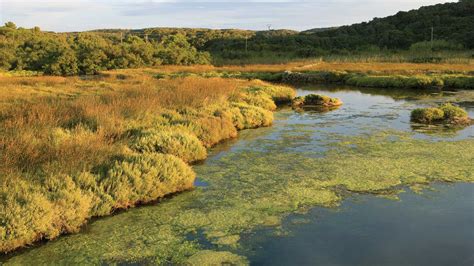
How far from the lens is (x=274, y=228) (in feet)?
21.6

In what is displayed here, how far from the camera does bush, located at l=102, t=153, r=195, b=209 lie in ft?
23.6

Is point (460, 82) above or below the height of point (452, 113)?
above

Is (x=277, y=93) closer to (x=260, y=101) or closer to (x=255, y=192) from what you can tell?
(x=260, y=101)

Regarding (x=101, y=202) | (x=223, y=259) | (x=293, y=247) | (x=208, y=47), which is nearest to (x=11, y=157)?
(x=101, y=202)

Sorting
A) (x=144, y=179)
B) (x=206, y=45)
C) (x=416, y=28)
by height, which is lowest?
(x=144, y=179)

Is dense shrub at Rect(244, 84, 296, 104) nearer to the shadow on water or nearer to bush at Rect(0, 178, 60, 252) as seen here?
the shadow on water

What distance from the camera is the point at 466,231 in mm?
6504

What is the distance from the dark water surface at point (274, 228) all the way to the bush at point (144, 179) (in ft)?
0.82

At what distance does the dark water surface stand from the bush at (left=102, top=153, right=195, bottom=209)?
25 cm

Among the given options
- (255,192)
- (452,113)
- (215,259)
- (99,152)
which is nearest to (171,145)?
(99,152)

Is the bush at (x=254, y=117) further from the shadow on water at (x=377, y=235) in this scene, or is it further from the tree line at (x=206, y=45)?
the tree line at (x=206, y=45)

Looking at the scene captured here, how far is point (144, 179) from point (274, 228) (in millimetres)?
2441

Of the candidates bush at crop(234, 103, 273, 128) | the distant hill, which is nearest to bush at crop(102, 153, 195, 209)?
bush at crop(234, 103, 273, 128)

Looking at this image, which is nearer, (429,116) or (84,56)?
(429,116)
